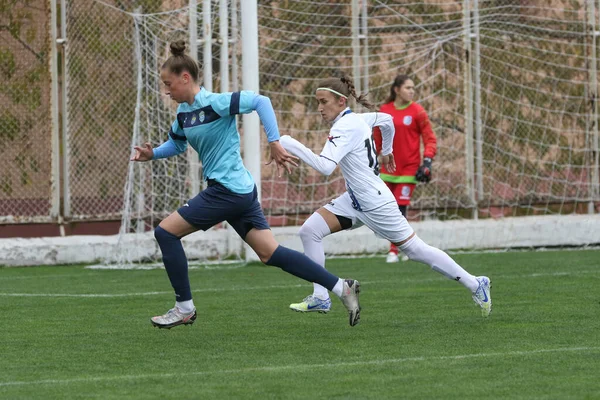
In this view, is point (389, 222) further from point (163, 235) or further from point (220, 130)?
point (163, 235)

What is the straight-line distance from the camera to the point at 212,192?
25.0ft

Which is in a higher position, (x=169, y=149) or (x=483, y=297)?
(x=169, y=149)

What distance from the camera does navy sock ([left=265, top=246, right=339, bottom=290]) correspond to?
304 inches

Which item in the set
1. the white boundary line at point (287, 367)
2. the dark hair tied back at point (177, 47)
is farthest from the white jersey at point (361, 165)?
the white boundary line at point (287, 367)

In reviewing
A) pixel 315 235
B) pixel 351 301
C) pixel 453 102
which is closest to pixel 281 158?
pixel 351 301

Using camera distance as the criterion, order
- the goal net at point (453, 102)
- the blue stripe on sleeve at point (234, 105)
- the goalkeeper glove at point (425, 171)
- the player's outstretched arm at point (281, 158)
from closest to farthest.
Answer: the player's outstretched arm at point (281, 158) → the blue stripe on sleeve at point (234, 105) → the goalkeeper glove at point (425, 171) → the goal net at point (453, 102)

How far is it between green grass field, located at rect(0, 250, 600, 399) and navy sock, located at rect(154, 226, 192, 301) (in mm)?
277

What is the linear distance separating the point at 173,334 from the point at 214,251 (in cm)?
617

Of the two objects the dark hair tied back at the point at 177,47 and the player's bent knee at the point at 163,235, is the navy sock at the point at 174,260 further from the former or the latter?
the dark hair tied back at the point at 177,47

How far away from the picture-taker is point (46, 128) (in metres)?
14.2

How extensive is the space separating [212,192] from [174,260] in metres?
0.48

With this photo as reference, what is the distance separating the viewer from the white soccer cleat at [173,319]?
25.0 feet

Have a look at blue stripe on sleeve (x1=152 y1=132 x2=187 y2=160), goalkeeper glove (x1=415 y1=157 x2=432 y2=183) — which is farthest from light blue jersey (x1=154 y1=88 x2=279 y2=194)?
goalkeeper glove (x1=415 y1=157 x2=432 y2=183)

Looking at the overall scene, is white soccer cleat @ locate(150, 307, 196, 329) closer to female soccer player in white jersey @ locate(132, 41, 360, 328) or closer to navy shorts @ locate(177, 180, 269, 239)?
female soccer player in white jersey @ locate(132, 41, 360, 328)
